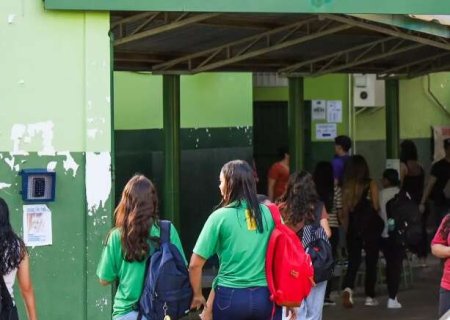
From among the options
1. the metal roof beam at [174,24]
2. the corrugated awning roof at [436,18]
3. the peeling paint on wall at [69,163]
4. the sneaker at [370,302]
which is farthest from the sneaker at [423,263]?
the peeling paint on wall at [69,163]

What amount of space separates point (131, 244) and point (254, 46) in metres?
6.31

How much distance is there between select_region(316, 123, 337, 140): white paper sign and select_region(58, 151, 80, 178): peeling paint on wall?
1047cm

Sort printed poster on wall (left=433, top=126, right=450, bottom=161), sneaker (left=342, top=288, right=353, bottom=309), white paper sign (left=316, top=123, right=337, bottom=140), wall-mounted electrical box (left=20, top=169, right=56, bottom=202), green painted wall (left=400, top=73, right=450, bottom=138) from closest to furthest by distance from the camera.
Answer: wall-mounted electrical box (left=20, top=169, right=56, bottom=202)
sneaker (left=342, top=288, right=353, bottom=309)
white paper sign (left=316, top=123, right=337, bottom=140)
green painted wall (left=400, top=73, right=450, bottom=138)
printed poster on wall (left=433, top=126, right=450, bottom=161)

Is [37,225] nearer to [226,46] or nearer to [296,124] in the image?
[226,46]

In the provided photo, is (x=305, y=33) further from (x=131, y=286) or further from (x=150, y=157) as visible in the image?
(x=131, y=286)

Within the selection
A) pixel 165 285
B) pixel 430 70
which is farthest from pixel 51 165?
pixel 430 70

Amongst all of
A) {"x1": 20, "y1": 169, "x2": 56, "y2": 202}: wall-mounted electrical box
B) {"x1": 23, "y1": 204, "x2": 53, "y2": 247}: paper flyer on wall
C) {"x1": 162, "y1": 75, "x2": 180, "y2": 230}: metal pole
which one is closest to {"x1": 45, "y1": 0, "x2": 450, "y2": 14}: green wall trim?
{"x1": 20, "y1": 169, "x2": 56, "y2": 202}: wall-mounted electrical box

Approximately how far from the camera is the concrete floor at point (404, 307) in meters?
12.9

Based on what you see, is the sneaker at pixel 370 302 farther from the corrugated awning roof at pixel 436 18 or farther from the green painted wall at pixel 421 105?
the green painted wall at pixel 421 105

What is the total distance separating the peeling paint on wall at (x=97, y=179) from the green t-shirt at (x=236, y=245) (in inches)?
69.5

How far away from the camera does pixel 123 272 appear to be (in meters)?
7.12

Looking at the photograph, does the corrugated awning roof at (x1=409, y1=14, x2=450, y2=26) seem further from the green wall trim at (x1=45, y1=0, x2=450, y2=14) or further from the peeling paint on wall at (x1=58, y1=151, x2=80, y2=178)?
the peeling paint on wall at (x1=58, y1=151, x2=80, y2=178)

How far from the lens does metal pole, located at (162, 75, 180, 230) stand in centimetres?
1380

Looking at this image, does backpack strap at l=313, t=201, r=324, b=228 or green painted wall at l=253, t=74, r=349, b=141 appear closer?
backpack strap at l=313, t=201, r=324, b=228
